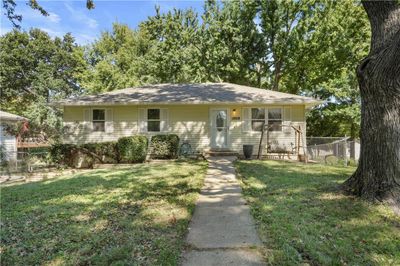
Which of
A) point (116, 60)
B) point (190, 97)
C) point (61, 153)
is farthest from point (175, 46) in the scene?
point (61, 153)

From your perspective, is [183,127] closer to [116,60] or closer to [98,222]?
[98,222]

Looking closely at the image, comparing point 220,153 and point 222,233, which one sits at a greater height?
point 220,153

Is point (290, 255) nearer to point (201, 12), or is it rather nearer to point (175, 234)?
point (175, 234)

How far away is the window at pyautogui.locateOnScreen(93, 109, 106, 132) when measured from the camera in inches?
522

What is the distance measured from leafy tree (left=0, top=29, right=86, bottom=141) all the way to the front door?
19308 mm

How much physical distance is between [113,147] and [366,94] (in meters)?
9.42

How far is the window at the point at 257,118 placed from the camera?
42.4 feet

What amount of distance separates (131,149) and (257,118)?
6064mm

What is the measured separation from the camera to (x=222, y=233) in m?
3.50

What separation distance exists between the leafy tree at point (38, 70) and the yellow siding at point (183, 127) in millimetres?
14855

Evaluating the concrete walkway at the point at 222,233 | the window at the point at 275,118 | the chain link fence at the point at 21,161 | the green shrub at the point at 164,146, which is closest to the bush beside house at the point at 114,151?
the green shrub at the point at 164,146

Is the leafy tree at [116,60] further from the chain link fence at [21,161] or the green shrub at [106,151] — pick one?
the chain link fence at [21,161]

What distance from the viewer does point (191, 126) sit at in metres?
13.1

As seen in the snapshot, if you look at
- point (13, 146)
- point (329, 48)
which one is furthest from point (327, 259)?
point (329, 48)
